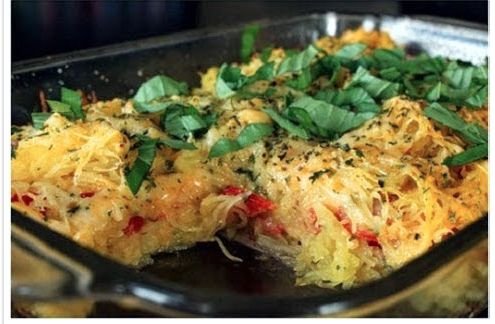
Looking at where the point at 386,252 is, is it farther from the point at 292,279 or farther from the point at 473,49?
the point at 473,49

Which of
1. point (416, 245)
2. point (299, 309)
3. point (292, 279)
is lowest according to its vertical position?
point (292, 279)

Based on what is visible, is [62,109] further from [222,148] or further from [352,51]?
[352,51]

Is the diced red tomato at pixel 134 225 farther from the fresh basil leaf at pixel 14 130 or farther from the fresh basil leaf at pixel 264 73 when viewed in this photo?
the fresh basil leaf at pixel 264 73

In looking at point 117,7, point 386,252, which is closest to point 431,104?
point 386,252

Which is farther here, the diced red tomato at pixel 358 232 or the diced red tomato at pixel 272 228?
the diced red tomato at pixel 272 228

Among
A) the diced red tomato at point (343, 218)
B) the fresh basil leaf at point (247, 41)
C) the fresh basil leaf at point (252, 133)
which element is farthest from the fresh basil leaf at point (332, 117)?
the fresh basil leaf at point (247, 41)

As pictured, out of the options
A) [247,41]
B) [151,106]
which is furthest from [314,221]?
[247,41]
